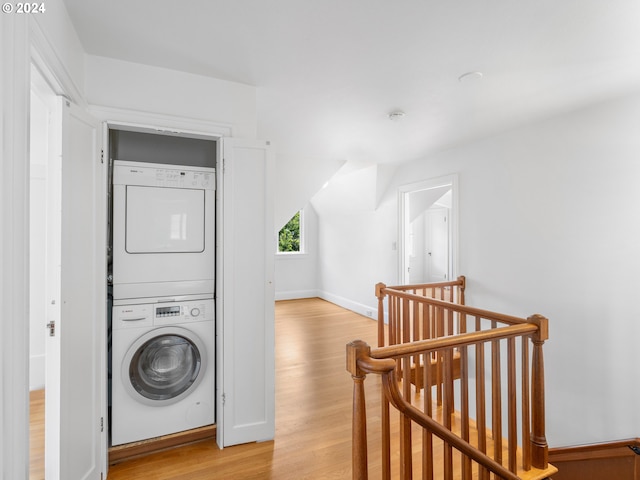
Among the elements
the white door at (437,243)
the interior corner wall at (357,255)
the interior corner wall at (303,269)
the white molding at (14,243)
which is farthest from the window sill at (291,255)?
the white molding at (14,243)

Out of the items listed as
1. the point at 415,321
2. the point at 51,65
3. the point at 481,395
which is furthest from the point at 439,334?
the point at 51,65

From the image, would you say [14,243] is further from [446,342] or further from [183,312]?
[446,342]

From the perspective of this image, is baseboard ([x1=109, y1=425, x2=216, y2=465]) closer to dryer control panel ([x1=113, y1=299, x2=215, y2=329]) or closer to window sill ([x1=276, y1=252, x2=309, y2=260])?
dryer control panel ([x1=113, y1=299, x2=215, y2=329])

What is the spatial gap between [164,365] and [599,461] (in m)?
3.31

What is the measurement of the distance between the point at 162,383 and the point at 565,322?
324 centimetres

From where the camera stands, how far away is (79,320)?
5.61 feet

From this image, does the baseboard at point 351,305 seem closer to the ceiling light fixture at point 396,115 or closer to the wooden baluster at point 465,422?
the ceiling light fixture at point 396,115

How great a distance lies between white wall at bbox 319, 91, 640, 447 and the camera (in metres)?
2.56

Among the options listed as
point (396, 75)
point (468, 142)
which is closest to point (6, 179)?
point (396, 75)

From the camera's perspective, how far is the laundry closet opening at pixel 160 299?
2.14m

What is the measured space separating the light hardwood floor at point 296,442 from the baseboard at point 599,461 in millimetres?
1558

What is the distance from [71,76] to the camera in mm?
1661

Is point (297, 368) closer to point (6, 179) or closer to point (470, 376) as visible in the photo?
point (470, 376)

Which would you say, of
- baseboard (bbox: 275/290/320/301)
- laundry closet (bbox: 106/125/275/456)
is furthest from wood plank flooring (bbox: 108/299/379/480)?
baseboard (bbox: 275/290/320/301)
